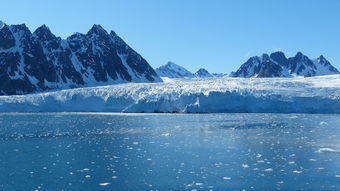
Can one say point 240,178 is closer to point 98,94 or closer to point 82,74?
point 98,94

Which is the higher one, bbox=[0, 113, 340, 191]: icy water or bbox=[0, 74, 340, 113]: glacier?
bbox=[0, 74, 340, 113]: glacier

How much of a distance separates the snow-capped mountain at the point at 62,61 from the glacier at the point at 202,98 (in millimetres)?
28963

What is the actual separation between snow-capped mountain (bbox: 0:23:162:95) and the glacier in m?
29.0

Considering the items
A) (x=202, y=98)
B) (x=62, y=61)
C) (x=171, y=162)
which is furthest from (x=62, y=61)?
(x=171, y=162)

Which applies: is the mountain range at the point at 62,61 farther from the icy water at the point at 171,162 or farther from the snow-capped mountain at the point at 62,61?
the icy water at the point at 171,162

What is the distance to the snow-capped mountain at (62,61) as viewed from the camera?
118200mm

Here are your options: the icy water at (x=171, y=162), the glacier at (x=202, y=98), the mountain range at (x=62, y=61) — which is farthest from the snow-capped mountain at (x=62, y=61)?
the icy water at (x=171, y=162)

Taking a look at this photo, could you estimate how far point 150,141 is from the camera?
3431 cm

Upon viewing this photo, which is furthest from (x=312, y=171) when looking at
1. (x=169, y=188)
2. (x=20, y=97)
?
(x=20, y=97)

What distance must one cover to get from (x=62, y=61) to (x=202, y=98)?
2641 inches

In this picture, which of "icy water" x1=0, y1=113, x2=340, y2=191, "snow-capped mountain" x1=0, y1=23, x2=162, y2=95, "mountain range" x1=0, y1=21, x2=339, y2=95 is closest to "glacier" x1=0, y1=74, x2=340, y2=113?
"mountain range" x1=0, y1=21, x2=339, y2=95

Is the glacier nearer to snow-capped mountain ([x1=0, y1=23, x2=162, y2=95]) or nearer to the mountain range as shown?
the mountain range

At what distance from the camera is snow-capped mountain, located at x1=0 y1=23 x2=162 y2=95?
118 m

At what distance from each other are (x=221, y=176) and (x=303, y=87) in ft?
204
